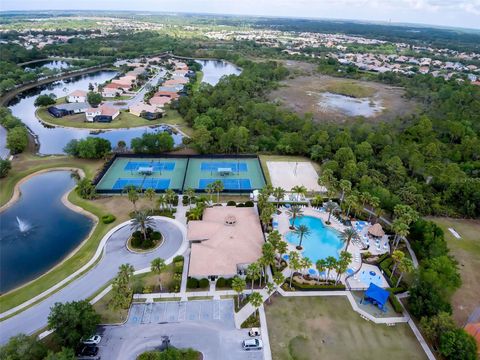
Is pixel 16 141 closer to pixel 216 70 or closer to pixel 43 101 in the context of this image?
pixel 43 101

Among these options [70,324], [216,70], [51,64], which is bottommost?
[51,64]

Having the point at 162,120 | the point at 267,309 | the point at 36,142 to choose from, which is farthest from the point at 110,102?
the point at 267,309

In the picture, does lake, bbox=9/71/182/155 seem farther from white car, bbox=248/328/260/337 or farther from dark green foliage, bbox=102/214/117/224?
white car, bbox=248/328/260/337

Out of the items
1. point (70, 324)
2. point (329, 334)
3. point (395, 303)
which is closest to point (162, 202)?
point (70, 324)

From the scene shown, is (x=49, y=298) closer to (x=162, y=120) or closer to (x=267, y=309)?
(x=267, y=309)

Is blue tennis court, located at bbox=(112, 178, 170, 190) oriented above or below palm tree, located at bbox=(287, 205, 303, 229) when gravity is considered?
below

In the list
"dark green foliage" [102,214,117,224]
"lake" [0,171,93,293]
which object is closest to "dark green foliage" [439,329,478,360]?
"dark green foliage" [102,214,117,224]
